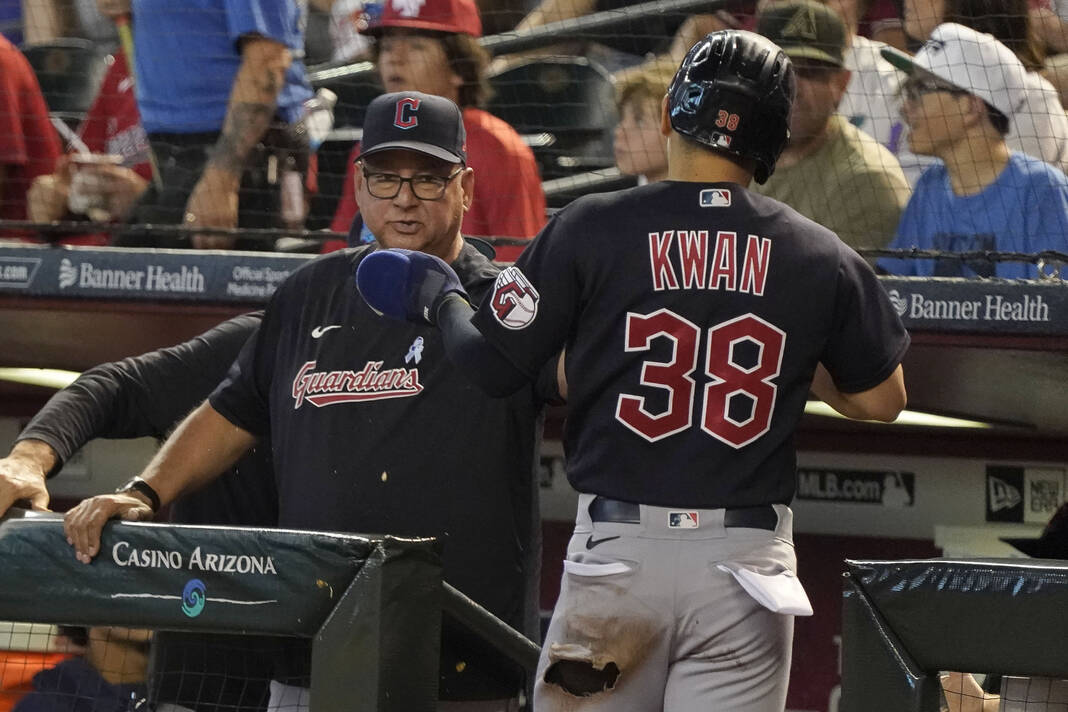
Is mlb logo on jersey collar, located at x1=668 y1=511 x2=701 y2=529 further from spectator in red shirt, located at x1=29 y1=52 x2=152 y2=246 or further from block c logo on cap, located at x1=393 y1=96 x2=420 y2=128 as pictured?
spectator in red shirt, located at x1=29 y1=52 x2=152 y2=246

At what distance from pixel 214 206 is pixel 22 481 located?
1715mm

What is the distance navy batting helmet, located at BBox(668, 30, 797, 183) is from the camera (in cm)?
201

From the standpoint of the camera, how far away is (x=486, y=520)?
98.5 inches

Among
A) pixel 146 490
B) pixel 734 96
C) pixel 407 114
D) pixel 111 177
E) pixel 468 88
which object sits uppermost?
pixel 734 96

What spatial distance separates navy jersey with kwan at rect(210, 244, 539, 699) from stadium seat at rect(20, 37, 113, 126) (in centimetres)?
285

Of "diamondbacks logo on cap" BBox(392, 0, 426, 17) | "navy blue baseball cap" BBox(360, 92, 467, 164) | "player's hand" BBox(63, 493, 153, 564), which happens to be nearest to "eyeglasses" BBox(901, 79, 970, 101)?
"diamondbacks logo on cap" BBox(392, 0, 426, 17)

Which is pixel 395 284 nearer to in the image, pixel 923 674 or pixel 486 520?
pixel 486 520

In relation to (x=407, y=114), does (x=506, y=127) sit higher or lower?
lower

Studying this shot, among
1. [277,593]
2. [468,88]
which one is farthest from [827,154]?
[277,593]

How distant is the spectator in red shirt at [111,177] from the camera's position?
14.3 ft

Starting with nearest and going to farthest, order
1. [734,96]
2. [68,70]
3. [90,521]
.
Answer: [734,96] < [90,521] < [68,70]

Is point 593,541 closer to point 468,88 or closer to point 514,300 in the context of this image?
point 514,300

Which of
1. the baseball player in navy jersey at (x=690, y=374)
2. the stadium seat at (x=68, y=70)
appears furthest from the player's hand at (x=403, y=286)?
the stadium seat at (x=68, y=70)

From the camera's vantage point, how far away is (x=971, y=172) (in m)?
3.76
